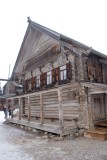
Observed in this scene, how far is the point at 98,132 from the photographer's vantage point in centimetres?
1048

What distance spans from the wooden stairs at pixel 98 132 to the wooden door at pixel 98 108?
0.57 m

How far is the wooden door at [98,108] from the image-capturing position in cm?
1277

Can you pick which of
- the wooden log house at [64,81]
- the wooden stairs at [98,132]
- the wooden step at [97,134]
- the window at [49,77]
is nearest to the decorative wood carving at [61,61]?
the wooden log house at [64,81]

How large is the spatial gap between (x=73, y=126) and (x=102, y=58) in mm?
5937

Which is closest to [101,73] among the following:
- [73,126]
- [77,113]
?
[77,113]

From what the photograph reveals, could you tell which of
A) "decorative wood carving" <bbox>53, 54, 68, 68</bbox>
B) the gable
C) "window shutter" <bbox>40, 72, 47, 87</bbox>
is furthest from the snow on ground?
the gable

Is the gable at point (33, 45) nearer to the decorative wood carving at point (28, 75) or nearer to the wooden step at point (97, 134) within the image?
the decorative wood carving at point (28, 75)

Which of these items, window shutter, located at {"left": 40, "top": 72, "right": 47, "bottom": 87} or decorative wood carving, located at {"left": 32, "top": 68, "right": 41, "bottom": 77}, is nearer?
window shutter, located at {"left": 40, "top": 72, "right": 47, "bottom": 87}

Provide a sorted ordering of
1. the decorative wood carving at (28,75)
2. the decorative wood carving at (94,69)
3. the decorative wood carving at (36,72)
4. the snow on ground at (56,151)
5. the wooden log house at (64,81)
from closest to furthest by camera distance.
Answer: the snow on ground at (56,151) < the wooden log house at (64,81) < the decorative wood carving at (94,69) < the decorative wood carving at (36,72) < the decorative wood carving at (28,75)

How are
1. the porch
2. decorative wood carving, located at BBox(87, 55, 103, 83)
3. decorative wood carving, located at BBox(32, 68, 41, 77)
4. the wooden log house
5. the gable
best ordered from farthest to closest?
decorative wood carving, located at BBox(32, 68, 41, 77), the gable, decorative wood carving, located at BBox(87, 55, 103, 83), the wooden log house, the porch

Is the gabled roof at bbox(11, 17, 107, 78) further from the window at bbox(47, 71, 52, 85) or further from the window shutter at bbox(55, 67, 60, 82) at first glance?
the window at bbox(47, 71, 52, 85)

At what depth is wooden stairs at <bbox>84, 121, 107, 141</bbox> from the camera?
1019cm

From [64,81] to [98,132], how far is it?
4656 millimetres

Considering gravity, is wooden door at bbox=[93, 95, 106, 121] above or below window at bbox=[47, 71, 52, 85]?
below
